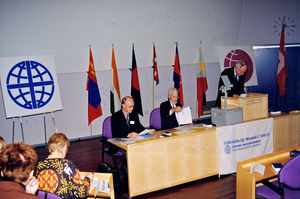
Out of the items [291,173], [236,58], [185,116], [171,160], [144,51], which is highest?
[144,51]

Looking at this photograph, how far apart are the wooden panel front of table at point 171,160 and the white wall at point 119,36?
3418 millimetres

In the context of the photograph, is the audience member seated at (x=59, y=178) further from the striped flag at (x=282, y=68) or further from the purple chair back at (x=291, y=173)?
the striped flag at (x=282, y=68)

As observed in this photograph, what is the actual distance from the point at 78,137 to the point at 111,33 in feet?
8.92

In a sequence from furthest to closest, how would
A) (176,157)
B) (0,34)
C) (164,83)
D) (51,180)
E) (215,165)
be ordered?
(164,83) → (0,34) → (215,165) → (176,157) → (51,180)

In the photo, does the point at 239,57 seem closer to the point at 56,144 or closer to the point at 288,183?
the point at 288,183

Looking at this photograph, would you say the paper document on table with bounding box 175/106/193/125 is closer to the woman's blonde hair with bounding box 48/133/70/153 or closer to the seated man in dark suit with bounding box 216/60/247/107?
the seated man in dark suit with bounding box 216/60/247/107

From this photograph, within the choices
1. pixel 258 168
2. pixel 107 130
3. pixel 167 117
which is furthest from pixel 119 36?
pixel 258 168

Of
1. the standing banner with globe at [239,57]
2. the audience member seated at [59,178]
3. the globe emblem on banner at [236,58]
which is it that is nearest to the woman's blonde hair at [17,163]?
the audience member seated at [59,178]

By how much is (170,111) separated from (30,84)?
10.0ft

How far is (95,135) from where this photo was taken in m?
7.24

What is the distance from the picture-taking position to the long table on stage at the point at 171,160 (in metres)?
3.68

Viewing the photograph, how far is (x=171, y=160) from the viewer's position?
3898mm

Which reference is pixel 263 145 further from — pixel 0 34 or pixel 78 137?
pixel 0 34

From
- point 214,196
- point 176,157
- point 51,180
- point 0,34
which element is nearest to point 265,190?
point 214,196
